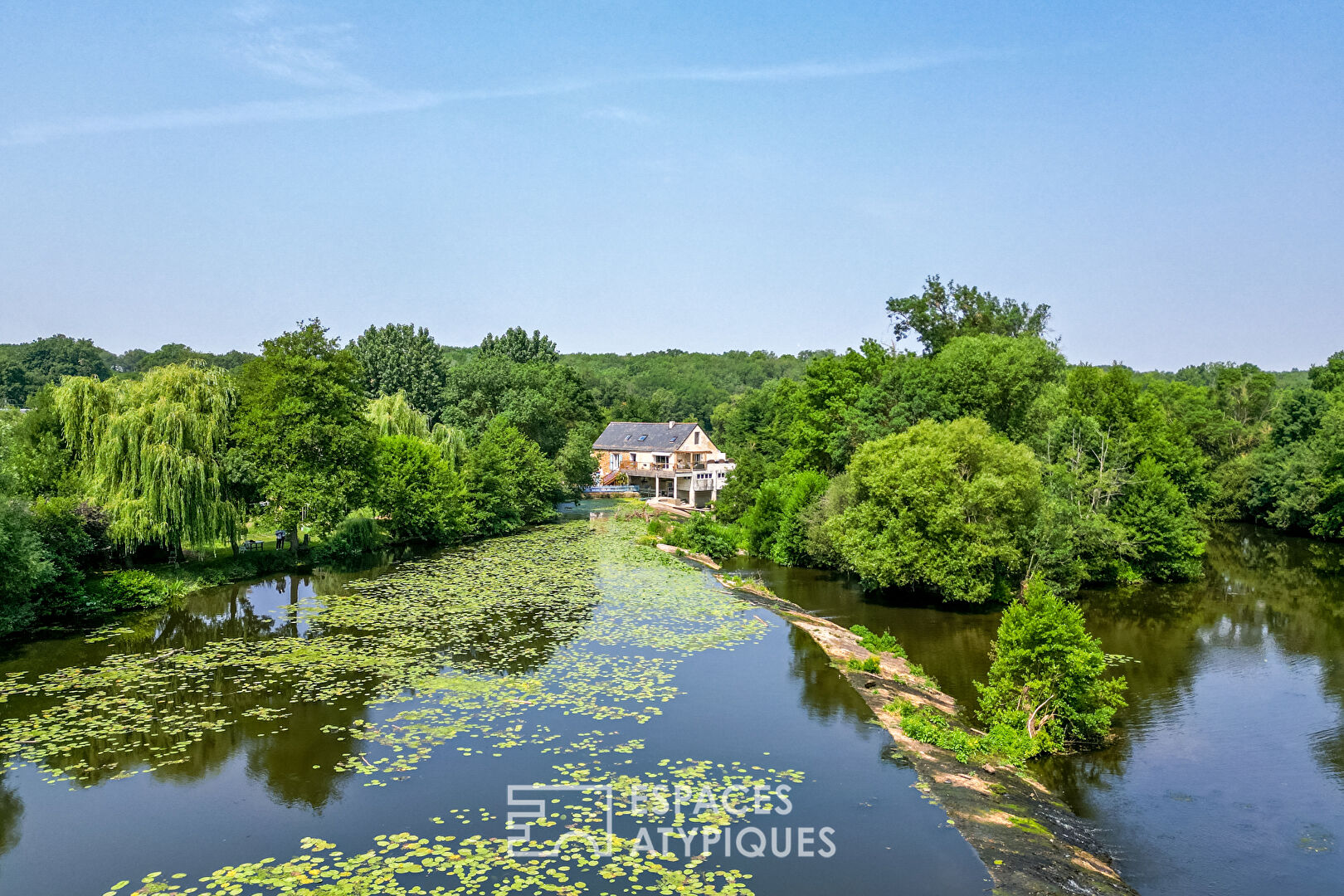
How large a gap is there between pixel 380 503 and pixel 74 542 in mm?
14065

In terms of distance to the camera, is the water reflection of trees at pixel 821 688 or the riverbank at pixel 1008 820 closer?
the riverbank at pixel 1008 820

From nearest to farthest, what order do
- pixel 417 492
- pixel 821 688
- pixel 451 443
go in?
pixel 821 688
pixel 417 492
pixel 451 443

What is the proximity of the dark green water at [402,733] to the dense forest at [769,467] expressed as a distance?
4.38 meters

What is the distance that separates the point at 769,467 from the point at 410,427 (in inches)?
800

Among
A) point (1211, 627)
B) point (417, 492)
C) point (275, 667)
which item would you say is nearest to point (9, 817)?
point (275, 667)

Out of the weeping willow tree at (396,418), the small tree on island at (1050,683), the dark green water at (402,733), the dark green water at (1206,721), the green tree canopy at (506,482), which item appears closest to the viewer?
the dark green water at (402,733)

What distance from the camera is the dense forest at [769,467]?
91.6 feet

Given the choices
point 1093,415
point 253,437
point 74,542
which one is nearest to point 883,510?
point 1093,415

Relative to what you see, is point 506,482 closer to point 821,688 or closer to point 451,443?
point 451,443

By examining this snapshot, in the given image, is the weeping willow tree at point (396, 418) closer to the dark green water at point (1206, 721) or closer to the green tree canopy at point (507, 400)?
the green tree canopy at point (507, 400)

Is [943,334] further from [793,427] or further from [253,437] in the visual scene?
[253,437]

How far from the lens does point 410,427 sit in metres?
46.8

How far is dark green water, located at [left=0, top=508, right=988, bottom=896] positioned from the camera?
1240 centimetres

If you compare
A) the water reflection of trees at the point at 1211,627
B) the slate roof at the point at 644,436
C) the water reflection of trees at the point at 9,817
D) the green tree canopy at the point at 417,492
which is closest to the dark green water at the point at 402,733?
the water reflection of trees at the point at 9,817
